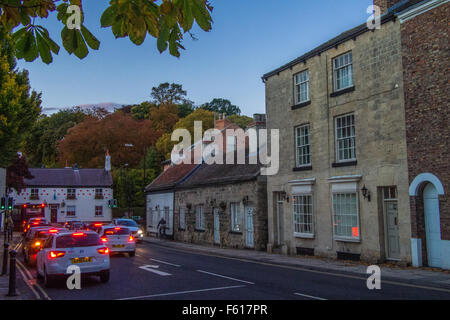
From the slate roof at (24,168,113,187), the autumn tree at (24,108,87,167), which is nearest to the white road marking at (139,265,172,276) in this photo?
the slate roof at (24,168,113,187)

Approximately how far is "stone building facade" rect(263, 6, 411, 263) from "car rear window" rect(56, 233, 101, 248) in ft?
34.7

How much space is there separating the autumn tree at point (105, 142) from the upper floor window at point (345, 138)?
52972mm

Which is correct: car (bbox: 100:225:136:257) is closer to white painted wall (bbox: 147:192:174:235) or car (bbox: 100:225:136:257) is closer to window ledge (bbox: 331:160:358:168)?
window ledge (bbox: 331:160:358:168)

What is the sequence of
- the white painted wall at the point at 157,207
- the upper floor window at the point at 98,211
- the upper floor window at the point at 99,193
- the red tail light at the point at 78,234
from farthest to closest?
the upper floor window at the point at 99,193, the upper floor window at the point at 98,211, the white painted wall at the point at 157,207, the red tail light at the point at 78,234

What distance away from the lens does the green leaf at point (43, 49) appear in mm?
4051

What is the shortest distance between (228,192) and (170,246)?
20.9 ft

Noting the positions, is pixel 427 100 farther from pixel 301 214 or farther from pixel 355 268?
pixel 301 214

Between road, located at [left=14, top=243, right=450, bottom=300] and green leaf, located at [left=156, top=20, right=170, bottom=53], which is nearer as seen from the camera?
green leaf, located at [left=156, top=20, right=170, bottom=53]

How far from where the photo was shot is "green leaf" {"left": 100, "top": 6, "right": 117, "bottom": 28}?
12.7 ft

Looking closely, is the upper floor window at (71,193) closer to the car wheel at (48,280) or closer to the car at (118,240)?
the car at (118,240)

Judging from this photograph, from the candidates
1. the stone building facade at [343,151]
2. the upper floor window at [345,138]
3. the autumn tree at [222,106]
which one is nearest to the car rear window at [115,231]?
the stone building facade at [343,151]

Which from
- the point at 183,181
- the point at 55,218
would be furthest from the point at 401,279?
the point at 55,218

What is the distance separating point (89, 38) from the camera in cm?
407
